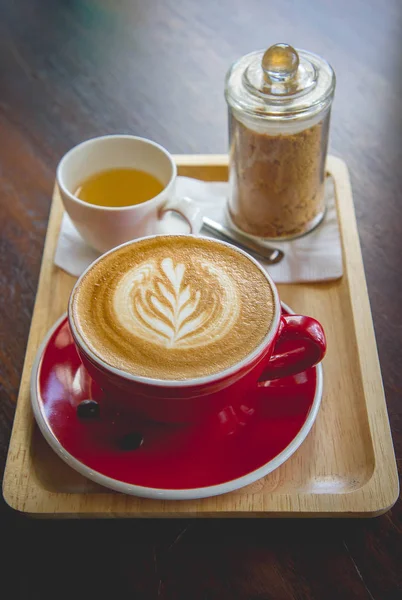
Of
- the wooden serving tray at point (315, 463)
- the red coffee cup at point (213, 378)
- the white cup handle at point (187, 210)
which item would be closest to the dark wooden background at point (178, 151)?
the wooden serving tray at point (315, 463)

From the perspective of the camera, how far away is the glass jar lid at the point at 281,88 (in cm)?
92

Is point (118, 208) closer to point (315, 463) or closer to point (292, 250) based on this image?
point (292, 250)

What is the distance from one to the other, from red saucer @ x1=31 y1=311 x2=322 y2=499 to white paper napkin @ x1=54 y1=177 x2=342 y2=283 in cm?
23

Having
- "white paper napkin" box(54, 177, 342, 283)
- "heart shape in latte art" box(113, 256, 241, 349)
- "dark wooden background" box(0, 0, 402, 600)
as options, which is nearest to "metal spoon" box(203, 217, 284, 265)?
"white paper napkin" box(54, 177, 342, 283)

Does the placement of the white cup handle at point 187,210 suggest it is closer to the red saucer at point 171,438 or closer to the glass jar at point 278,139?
the glass jar at point 278,139

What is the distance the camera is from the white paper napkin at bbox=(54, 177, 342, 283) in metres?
0.99

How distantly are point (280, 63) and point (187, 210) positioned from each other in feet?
0.80

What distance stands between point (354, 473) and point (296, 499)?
9 centimetres

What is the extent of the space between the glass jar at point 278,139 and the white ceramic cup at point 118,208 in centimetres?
11

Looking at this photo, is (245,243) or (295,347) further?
(245,243)

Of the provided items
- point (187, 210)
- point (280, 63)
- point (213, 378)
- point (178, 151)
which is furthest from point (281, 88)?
point (213, 378)

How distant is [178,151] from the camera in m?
1.26
